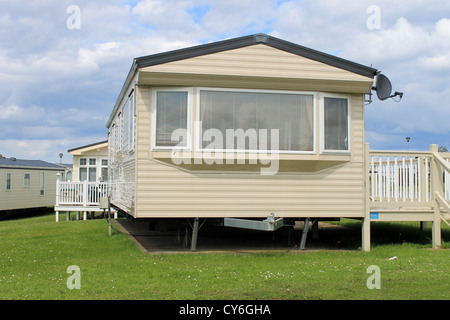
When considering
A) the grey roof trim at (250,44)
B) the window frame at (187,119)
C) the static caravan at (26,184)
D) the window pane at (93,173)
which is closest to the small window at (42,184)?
the static caravan at (26,184)

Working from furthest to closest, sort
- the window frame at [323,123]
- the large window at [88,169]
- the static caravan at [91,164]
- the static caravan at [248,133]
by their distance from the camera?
the large window at [88,169], the static caravan at [91,164], the window frame at [323,123], the static caravan at [248,133]

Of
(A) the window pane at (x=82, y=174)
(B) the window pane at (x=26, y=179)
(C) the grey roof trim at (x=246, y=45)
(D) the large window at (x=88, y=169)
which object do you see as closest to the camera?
(C) the grey roof trim at (x=246, y=45)

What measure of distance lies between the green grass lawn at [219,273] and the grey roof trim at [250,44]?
3.54m

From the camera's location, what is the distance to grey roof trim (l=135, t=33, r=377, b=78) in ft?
28.8

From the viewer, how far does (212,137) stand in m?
8.91

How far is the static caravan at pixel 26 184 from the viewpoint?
24.8m

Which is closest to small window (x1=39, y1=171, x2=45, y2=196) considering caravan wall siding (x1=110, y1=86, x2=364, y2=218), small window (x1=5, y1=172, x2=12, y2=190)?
small window (x1=5, y1=172, x2=12, y2=190)

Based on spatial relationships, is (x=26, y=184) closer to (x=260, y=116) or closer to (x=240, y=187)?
(x=240, y=187)

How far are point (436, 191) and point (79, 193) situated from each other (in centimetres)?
1308

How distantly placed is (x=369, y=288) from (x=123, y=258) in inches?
172

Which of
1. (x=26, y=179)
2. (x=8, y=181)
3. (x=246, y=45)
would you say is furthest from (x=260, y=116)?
(x=26, y=179)

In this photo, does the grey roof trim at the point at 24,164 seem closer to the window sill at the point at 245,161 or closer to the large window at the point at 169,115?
the large window at the point at 169,115

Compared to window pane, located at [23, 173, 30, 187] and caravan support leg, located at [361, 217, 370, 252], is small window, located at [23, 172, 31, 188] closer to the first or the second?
window pane, located at [23, 173, 30, 187]
